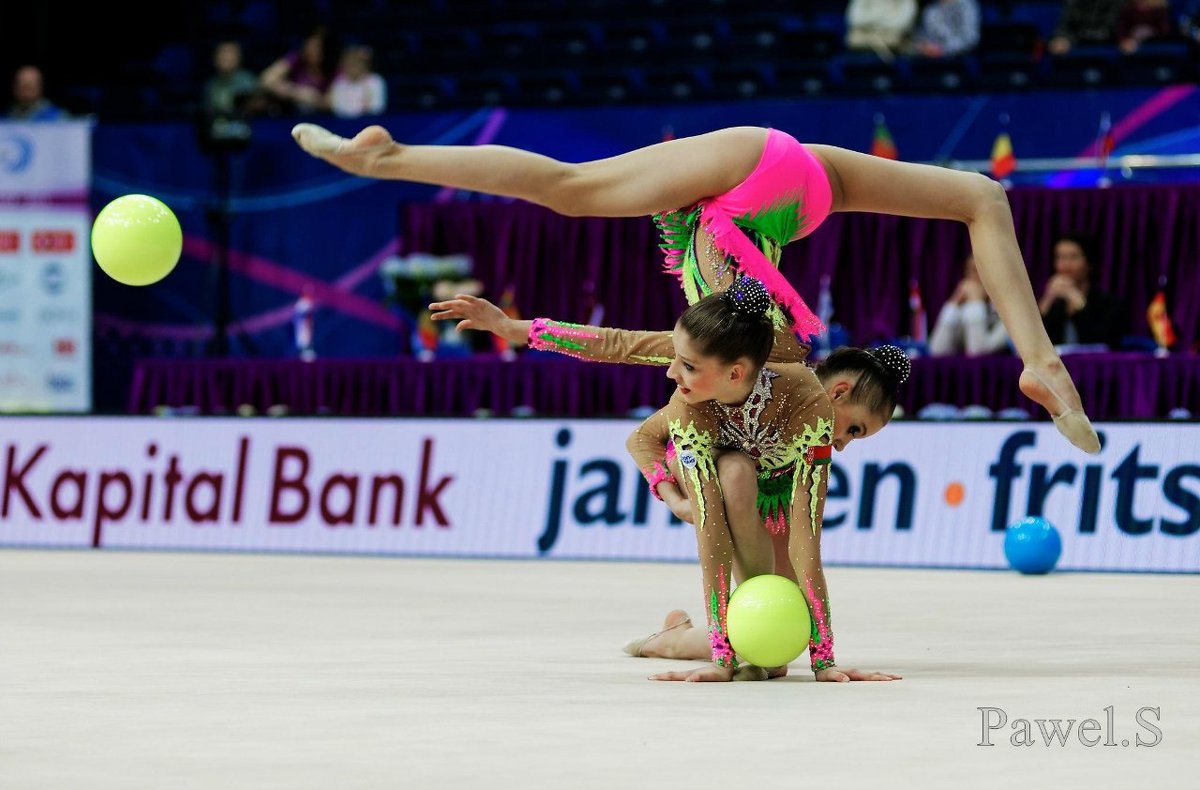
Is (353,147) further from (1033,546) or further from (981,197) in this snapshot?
(1033,546)

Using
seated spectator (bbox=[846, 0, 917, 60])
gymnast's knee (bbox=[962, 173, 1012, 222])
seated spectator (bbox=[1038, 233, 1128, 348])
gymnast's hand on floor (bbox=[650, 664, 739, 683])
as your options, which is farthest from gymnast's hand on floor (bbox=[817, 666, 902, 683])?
seated spectator (bbox=[846, 0, 917, 60])

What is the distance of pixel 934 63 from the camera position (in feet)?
41.9

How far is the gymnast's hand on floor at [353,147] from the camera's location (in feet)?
14.9

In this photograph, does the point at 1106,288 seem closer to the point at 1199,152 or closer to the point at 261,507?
the point at 1199,152

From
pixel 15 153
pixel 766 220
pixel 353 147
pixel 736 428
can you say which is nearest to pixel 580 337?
pixel 736 428

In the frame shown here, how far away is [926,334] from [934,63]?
251 centimetres

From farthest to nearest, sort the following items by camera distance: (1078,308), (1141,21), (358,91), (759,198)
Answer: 1. (358,91)
2. (1141,21)
3. (1078,308)
4. (759,198)

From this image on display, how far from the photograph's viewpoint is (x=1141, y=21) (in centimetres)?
1254

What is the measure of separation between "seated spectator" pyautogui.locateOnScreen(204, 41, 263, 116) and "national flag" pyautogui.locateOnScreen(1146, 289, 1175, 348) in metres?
6.92

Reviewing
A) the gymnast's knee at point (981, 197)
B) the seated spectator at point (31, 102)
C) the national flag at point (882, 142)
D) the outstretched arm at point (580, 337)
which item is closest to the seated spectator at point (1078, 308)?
the national flag at point (882, 142)

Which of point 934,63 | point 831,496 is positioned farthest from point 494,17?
point 831,496

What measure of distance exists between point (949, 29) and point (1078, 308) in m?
3.55

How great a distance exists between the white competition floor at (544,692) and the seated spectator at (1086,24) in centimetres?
559

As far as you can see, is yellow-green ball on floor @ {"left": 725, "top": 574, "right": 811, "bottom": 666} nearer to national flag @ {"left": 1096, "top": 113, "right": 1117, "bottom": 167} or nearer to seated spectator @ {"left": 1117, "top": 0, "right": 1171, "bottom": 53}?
national flag @ {"left": 1096, "top": 113, "right": 1117, "bottom": 167}
